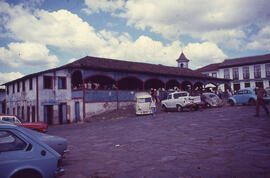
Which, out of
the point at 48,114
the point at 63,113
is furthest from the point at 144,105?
the point at 48,114

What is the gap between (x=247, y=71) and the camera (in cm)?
4547

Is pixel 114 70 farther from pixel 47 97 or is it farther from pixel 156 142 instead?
pixel 156 142

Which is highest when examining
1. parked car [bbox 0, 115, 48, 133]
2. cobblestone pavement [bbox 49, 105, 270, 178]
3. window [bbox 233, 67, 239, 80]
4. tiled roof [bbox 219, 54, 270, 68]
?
tiled roof [bbox 219, 54, 270, 68]

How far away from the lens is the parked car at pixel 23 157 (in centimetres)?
338

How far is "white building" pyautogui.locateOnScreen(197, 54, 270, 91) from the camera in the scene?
43.4m

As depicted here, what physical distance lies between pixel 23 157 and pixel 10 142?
1.40 ft

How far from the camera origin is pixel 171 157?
552 centimetres

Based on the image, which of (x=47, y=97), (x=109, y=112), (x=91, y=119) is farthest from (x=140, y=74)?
(x=47, y=97)

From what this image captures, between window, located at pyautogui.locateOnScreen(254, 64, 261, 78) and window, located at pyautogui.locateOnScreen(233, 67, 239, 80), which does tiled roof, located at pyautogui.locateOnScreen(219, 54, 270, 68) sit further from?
window, located at pyautogui.locateOnScreen(233, 67, 239, 80)

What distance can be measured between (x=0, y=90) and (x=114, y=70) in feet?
77.9

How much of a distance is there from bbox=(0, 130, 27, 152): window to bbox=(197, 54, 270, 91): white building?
43.0m

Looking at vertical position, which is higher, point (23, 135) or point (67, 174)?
point (23, 135)

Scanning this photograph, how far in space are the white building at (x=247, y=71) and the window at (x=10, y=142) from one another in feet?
141

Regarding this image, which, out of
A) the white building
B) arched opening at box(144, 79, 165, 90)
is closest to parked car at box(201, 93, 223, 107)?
arched opening at box(144, 79, 165, 90)
